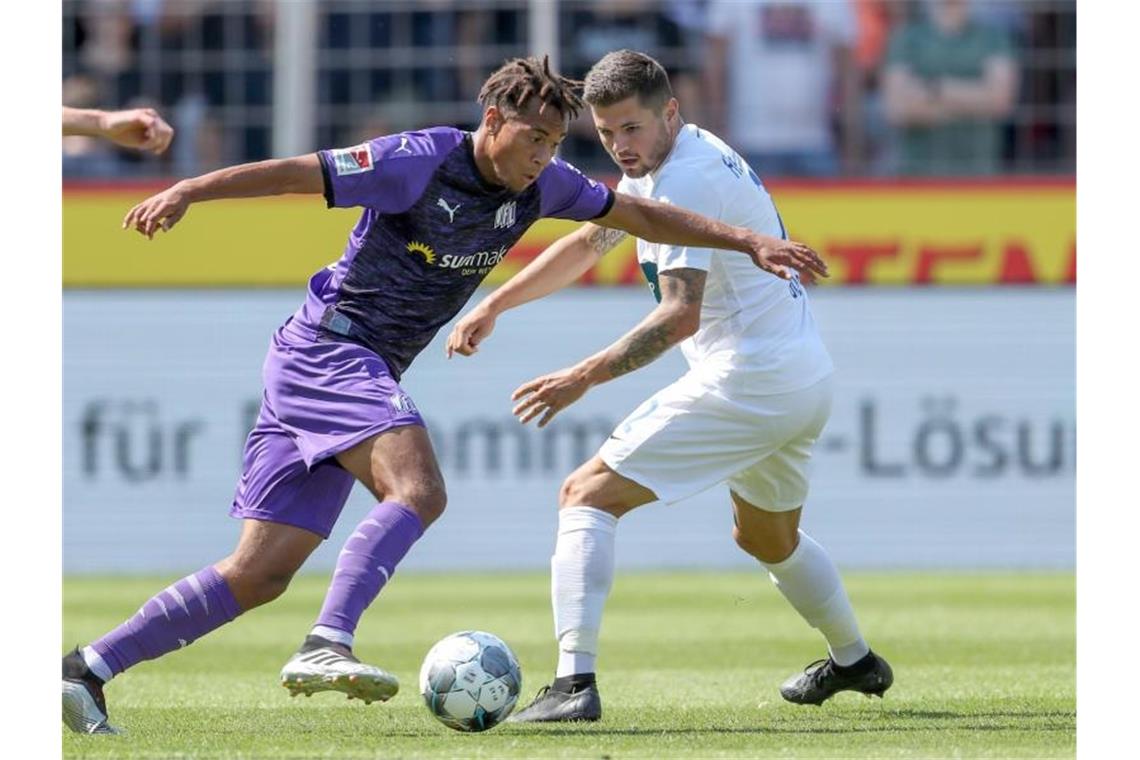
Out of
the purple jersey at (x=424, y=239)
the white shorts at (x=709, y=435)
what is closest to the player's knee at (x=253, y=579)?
Result: the purple jersey at (x=424, y=239)

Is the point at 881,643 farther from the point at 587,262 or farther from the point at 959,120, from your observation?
the point at 959,120

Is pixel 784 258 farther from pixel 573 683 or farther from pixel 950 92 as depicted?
pixel 950 92

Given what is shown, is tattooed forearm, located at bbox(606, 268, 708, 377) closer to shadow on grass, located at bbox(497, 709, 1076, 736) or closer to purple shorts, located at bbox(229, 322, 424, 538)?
purple shorts, located at bbox(229, 322, 424, 538)

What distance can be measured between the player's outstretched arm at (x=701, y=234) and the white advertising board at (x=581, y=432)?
10.2 metres

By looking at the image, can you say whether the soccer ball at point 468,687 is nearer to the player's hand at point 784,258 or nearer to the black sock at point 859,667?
the player's hand at point 784,258

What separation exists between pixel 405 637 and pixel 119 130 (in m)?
5.10

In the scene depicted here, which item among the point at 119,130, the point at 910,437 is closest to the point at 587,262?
the point at 119,130

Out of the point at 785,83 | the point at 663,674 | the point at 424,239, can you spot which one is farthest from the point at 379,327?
the point at 785,83

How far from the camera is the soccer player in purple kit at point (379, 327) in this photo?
6055mm

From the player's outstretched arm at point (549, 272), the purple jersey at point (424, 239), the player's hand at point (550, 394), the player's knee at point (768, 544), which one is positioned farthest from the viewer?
the player's knee at point (768, 544)

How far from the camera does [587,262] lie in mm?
7348

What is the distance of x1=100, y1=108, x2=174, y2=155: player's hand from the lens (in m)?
6.56

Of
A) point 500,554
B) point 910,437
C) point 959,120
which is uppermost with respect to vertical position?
point 959,120

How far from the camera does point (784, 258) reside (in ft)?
20.4
